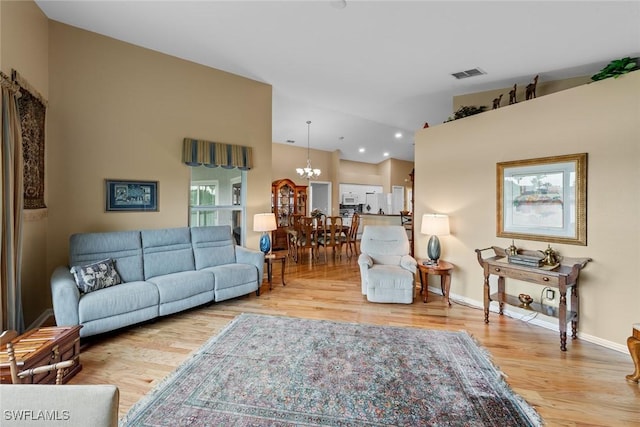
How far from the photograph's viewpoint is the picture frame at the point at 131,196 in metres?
3.63

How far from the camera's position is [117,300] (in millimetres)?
2736

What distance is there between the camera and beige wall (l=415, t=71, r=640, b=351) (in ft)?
8.60

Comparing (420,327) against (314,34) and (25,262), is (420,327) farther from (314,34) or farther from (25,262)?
(25,262)

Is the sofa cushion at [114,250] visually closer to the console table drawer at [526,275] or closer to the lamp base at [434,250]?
the lamp base at [434,250]

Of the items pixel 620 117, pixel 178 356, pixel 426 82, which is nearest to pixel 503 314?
pixel 620 117

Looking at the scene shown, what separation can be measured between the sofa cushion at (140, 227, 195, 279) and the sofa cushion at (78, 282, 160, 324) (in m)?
0.41

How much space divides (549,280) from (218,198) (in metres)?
4.37

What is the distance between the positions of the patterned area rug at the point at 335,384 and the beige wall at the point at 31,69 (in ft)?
6.66

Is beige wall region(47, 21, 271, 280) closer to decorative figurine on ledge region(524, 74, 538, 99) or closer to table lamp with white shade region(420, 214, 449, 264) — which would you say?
table lamp with white shade region(420, 214, 449, 264)

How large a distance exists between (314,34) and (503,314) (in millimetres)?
3944

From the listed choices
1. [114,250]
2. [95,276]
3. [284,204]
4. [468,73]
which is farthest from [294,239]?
[468,73]

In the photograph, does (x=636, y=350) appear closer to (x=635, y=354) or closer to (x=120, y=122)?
(x=635, y=354)

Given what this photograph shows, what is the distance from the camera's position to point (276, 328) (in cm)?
302

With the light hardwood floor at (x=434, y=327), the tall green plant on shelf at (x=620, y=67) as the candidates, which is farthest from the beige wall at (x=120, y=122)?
the tall green plant on shelf at (x=620, y=67)
